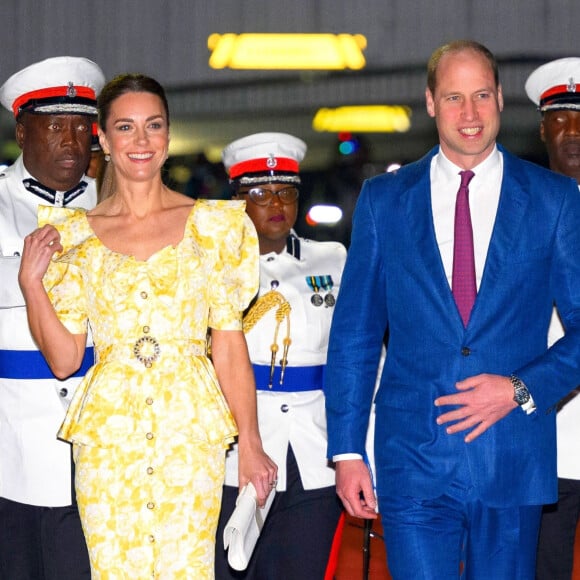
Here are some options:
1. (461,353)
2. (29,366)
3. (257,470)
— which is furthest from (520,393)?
(29,366)

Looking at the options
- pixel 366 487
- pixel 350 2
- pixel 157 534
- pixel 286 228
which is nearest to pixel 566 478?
pixel 286 228

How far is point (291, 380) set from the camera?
5.25 m

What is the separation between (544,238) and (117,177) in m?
1.16

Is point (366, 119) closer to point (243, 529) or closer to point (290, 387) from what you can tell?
point (290, 387)

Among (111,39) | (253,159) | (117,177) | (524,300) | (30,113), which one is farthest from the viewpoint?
(111,39)

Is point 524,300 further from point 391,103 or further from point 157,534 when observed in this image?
point 391,103

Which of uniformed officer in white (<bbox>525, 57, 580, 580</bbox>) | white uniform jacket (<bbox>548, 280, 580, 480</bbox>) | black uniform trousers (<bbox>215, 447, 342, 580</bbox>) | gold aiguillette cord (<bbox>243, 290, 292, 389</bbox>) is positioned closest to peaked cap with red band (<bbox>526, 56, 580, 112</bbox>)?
uniformed officer in white (<bbox>525, 57, 580, 580</bbox>)

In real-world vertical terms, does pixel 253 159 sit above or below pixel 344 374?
above

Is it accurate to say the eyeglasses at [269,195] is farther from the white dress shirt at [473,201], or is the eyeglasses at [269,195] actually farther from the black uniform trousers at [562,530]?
the white dress shirt at [473,201]

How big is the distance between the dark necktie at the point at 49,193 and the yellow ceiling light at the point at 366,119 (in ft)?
9.52

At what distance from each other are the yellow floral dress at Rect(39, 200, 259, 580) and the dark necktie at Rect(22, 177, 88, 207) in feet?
3.89

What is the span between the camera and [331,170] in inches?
301

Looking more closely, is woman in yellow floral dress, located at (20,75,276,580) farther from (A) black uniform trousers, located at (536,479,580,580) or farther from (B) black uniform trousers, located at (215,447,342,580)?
(A) black uniform trousers, located at (536,479,580,580)

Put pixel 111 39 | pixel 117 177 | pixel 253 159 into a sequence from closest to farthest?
1. pixel 117 177
2. pixel 253 159
3. pixel 111 39
